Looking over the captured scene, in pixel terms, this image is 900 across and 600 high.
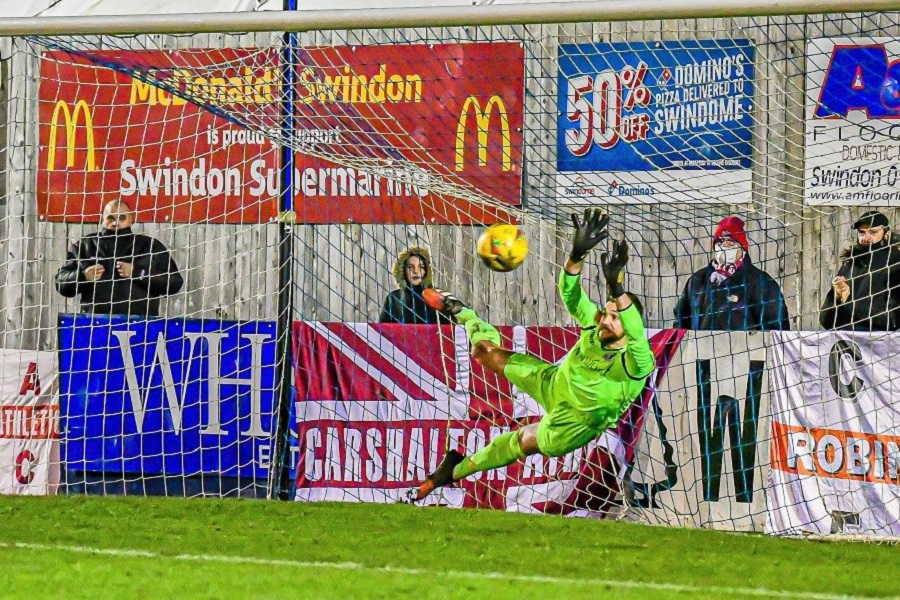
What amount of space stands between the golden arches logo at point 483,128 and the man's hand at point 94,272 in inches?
85.7

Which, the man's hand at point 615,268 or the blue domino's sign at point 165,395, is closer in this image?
the man's hand at point 615,268

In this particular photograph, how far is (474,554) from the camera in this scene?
6.35 metres

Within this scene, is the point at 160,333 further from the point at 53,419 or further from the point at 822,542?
the point at 822,542

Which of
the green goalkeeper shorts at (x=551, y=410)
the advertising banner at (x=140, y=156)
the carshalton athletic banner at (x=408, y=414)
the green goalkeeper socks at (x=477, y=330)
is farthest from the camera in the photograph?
the advertising banner at (x=140, y=156)

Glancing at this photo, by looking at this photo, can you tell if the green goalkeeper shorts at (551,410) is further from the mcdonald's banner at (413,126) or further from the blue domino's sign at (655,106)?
the blue domino's sign at (655,106)

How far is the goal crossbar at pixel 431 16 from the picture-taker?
558 centimetres

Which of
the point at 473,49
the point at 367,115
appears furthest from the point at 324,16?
the point at 473,49

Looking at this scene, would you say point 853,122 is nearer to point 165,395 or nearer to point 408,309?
point 408,309

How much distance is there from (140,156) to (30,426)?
2.47 meters

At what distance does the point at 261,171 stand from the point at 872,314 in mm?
4248

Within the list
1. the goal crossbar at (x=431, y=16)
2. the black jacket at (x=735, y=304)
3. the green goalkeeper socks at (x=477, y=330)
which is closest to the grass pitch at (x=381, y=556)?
the green goalkeeper socks at (x=477, y=330)

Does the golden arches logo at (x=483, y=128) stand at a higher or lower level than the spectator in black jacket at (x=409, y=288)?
higher

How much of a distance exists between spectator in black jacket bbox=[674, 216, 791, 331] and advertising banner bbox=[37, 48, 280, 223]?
3.06 m

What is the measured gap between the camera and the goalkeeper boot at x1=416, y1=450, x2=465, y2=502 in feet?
25.5
